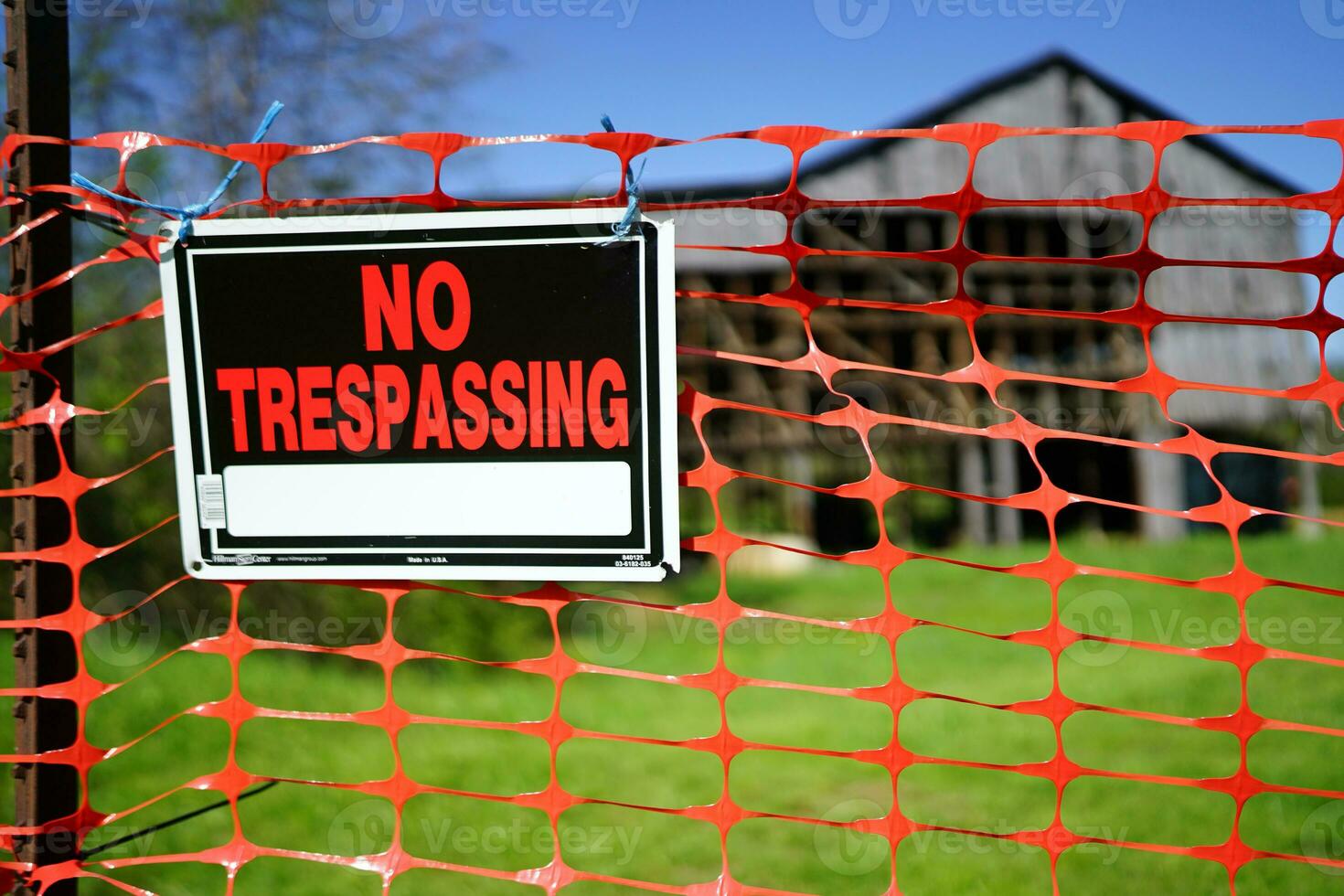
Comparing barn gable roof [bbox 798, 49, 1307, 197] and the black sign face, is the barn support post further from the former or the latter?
barn gable roof [bbox 798, 49, 1307, 197]

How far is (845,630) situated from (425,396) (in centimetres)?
391

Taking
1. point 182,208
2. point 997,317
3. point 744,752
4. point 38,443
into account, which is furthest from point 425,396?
point 997,317

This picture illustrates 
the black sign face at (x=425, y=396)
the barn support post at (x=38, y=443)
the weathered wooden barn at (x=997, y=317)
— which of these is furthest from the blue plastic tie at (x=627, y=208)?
the weathered wooden barn at (x=997, y=317)

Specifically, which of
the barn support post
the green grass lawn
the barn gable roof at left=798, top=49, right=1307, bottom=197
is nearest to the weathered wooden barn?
the barn gable roof at left=798, top=49, right=1307, bottom=197

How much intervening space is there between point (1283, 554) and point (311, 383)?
582 inches

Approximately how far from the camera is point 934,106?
16.7 metres

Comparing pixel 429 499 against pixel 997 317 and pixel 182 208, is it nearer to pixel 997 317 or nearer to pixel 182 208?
pixel 182 208

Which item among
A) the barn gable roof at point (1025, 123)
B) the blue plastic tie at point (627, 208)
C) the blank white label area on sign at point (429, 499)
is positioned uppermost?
the barn gable roof at point (1025, 123)

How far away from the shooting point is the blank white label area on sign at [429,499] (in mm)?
2457

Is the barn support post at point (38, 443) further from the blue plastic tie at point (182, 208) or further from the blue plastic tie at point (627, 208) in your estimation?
the blue plastic tie at point (627, 208)

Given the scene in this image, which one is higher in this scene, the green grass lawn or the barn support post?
the barn support post

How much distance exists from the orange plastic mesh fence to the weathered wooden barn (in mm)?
83

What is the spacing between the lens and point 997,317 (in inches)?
625

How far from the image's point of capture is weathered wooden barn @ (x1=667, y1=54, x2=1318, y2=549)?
15.7 metres
